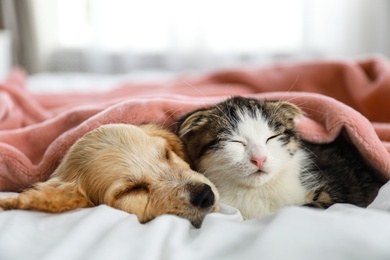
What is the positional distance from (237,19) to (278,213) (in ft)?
10.2

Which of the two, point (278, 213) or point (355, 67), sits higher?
point (355, 67)

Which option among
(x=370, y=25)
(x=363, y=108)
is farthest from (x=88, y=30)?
(x=363, y=108)

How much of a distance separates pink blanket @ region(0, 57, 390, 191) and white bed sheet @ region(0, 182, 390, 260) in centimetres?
29

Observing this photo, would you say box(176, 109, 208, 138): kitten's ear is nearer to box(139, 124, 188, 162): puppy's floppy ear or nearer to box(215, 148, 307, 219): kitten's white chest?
box(139, 124, 188, 162): puppy's floppy ear

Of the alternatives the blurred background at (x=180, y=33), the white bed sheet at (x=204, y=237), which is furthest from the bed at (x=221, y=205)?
the blurred background at (x=180, y=33)

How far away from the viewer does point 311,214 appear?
33.4 inches

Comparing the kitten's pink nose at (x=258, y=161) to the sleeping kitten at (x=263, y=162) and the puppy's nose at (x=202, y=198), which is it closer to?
the sleeping kitten at (x=263, y=162)

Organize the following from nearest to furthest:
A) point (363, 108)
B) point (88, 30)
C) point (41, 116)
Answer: point (363, 108) → point (41, 116) → point (88, 30)

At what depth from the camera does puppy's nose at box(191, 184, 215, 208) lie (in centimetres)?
99

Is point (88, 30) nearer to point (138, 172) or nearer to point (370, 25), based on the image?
point (370, 25)

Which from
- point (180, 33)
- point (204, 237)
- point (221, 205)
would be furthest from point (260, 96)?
point (180, 33)

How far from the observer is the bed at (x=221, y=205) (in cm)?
80

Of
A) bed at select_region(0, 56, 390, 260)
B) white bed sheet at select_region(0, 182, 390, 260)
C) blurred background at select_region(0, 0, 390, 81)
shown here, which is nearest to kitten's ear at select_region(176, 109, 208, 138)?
bed at select_region(0, 56, 390, 260)

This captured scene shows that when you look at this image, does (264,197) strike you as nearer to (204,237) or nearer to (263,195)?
(263,195)
